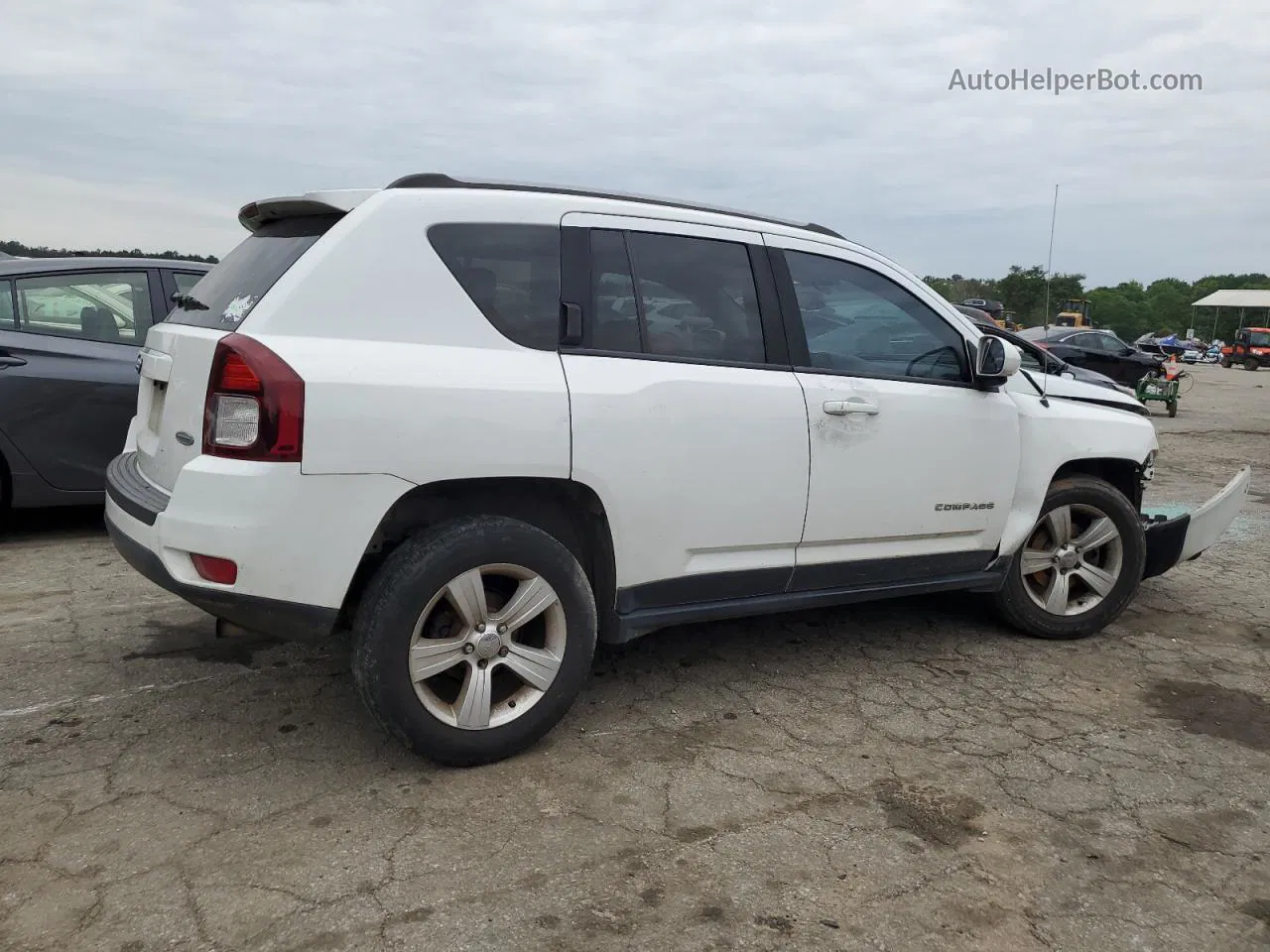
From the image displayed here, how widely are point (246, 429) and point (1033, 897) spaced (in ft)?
8.05

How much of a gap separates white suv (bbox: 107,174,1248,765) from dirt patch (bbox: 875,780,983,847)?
0.86m

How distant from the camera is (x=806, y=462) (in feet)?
11.8

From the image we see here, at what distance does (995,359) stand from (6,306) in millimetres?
5249

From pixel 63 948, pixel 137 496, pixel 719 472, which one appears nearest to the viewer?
pixel 63 948

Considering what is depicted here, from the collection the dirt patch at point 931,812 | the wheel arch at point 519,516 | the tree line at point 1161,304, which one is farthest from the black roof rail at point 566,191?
the tree line at point 1161,304

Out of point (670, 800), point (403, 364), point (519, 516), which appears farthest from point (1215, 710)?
point (403, 364)

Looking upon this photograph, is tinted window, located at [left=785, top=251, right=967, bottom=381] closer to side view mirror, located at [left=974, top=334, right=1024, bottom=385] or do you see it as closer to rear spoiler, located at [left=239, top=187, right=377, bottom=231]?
side view mirror, located at [left=974, top=334, right=1024, bottom=385]

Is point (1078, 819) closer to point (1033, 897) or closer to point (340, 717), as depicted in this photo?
point (1033, 897)

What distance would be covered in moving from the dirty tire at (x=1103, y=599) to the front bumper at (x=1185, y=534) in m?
0.18

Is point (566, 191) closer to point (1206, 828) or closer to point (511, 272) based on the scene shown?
point (511, 272)

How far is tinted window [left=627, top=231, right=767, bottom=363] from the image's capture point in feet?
11.2

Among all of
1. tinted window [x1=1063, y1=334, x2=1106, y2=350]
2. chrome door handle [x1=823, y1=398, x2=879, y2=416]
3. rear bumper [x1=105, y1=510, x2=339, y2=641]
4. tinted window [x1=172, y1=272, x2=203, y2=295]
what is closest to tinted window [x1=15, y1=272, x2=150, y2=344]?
tinted window [x1=172, y1=272, x2=203, y2=295]

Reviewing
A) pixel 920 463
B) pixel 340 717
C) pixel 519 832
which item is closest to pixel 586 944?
pixel 519 832

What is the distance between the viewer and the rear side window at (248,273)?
9.93 feet
